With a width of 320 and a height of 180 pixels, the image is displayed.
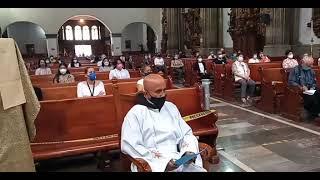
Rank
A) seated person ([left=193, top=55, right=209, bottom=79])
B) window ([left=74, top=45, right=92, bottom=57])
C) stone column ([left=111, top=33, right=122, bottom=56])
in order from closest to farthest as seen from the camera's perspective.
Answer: seated person ([left=193, top=55, right=209, bottom=79]) < stone column ([left=111, top=33, right=122, bottom=56]) < window ([left=74, top=45, right=92, bottom=57])

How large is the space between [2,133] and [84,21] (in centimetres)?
3298

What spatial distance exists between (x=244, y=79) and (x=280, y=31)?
Result: 432 cm

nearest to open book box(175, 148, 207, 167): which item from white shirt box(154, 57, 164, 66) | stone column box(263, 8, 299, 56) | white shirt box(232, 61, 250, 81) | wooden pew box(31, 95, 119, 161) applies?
wooden pew box(31, 95, 119, 161)

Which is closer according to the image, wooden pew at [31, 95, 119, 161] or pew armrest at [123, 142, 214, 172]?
→ pew armrest at [123, 142, 214, 172]

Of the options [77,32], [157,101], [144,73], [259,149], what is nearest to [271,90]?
[144,73]

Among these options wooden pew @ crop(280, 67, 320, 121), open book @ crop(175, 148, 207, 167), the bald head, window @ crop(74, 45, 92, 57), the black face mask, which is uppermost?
window @ crop(74, 45, 92, 57)

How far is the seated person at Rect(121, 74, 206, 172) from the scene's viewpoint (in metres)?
2.86

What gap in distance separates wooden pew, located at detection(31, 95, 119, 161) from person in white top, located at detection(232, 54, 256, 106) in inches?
210

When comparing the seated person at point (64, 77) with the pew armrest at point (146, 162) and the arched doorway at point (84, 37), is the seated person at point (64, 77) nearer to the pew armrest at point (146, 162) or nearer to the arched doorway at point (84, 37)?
the pew armrest at point (146, 162)

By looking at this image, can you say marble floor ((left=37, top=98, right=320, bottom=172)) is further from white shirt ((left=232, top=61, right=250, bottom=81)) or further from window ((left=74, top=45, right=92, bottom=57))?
window ((left=74, top=45, right=92, bottom=57))

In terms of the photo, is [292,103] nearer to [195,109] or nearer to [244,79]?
[244,79]

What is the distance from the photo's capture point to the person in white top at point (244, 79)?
9039mm

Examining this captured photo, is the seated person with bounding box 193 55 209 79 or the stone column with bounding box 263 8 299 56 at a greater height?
the stone column with bounding box 263 8 299 56

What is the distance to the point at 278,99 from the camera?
291 inches
